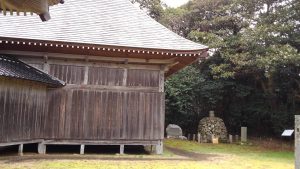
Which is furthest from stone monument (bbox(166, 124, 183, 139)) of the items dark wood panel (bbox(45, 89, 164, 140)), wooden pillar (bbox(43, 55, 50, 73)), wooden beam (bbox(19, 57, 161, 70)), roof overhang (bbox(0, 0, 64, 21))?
roof overhang (bbox(0, 0, 64, 21))

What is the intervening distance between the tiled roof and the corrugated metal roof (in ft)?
2.91

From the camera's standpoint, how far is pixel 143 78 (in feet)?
45.4

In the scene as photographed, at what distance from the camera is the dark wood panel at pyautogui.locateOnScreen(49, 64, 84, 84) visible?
1328 centimetres

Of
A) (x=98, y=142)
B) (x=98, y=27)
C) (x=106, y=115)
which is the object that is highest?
(x=98, y=27)

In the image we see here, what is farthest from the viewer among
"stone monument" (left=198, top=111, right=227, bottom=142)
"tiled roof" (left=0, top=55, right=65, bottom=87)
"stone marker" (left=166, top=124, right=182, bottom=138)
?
"stone marker" (left=166, top=124, right=182, bottom=138)

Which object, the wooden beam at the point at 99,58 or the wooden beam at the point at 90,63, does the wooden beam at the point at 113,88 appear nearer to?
the wooden beam at the point at 90,63

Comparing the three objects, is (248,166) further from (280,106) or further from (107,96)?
(280,106)

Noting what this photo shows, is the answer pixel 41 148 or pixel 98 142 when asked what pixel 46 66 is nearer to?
pixel 41 148

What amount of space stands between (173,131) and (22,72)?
46.2 feet

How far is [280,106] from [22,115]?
18.2 meters

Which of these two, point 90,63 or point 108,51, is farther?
point 90,63

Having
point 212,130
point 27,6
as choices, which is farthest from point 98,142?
point 212,130

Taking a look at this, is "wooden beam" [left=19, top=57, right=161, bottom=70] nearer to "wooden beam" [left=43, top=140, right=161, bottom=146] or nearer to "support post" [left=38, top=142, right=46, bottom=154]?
"wooden beam" [left=43, top=140, right=161, bottom=146]

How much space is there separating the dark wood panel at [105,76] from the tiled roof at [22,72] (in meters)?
1.10
